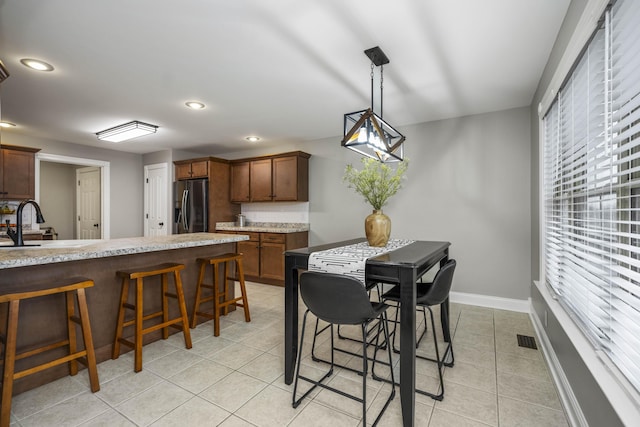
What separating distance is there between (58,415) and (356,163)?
4190 millimetres

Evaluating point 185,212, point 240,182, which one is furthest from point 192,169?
point 240,182

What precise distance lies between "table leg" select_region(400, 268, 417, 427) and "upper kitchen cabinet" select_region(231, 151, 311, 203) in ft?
11.6

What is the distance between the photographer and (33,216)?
17.2ft

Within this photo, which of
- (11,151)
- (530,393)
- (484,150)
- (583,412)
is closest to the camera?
(583,412)

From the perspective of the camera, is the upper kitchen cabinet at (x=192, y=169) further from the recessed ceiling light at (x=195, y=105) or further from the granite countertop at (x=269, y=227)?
the recessed ceiling light at (x=195, y=105)

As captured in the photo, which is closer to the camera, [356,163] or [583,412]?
[583,412]

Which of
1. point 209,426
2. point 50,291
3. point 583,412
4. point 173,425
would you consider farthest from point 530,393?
point 50,291

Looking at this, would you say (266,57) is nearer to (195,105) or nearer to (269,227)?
(195,105)

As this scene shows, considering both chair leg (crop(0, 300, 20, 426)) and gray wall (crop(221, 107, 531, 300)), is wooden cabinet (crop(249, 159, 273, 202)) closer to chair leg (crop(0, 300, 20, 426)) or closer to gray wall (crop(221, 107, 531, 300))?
gray wall (crop(221, 107, 531, 300))

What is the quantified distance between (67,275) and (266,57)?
7.42 ft

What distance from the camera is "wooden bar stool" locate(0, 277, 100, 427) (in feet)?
5.60

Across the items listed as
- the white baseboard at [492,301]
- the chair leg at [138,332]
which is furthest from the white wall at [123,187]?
the white baseboard at [492,301]

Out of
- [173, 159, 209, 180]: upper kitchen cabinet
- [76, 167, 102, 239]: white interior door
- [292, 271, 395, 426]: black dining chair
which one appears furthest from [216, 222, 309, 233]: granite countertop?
[292, 271, 395, 426]: black dining chair

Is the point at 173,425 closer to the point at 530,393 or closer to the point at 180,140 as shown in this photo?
the point at 530,393
